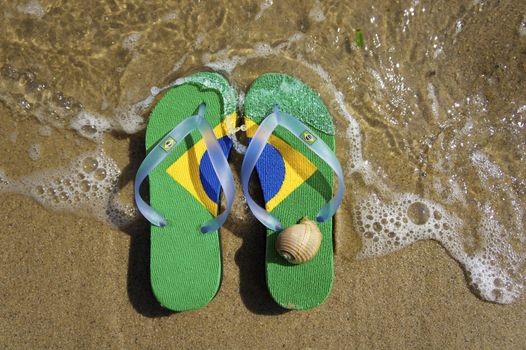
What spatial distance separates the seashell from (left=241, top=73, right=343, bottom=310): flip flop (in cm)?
1

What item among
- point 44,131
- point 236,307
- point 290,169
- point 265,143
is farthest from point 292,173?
point 44,131

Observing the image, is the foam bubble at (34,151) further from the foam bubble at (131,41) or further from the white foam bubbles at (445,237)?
the white foam bubbles at (445,237)

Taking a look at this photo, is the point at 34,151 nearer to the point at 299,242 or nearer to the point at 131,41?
the point at 131,41

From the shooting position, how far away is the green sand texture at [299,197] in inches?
84.4

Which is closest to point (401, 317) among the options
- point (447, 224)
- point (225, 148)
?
point (447, 224)

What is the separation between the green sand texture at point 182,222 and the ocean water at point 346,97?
13 cm

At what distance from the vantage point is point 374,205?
2312 mm

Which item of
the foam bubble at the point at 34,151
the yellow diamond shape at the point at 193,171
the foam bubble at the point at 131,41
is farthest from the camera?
the foam bubble at the point at 131,41

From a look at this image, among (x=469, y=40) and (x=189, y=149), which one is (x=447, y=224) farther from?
(x=189, y=149)

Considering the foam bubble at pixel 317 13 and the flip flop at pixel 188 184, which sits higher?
the foam bubble at pixel 317 13

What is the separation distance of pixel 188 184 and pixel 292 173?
50cm

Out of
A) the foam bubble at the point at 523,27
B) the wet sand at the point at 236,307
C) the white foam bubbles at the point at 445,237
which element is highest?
the foam bubble at the point at 523,27

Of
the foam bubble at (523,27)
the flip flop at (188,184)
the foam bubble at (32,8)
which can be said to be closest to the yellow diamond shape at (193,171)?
the flip flop at (188,184)

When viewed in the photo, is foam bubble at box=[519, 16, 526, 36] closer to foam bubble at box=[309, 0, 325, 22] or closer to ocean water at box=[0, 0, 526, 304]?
ocean water at box=[0, 0, 526, 304]
